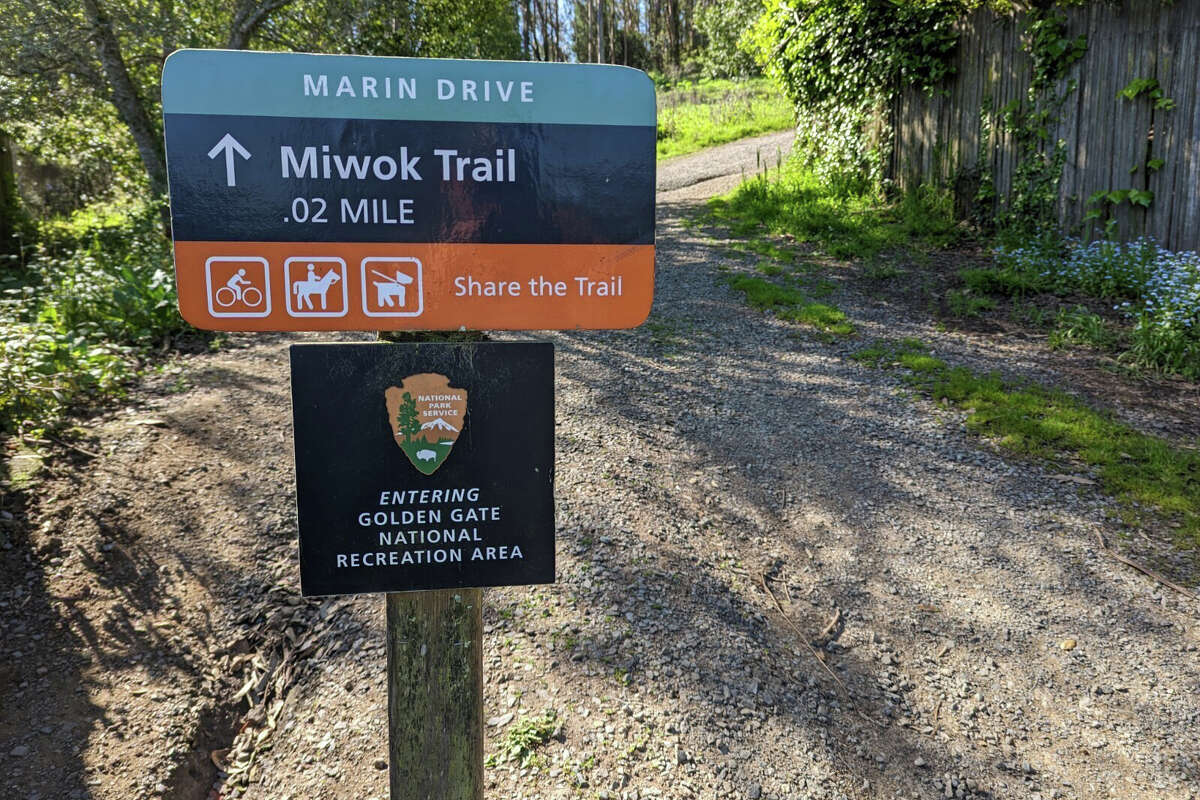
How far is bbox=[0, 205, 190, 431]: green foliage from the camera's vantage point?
15.9ft

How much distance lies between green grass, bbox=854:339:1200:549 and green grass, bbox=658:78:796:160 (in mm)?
9347

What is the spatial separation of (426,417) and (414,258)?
0.33 m

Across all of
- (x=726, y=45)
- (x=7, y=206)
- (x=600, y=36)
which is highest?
(x=726, y=45)

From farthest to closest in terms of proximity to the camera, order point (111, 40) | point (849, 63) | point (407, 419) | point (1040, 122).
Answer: point (849, 63) → point (111, 40) → point (1040, 122) → point (407, 419)

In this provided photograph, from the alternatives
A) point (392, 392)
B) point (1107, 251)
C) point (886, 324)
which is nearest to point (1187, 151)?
point (1107, 251)

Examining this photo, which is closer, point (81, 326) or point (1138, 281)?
point (81, 326)

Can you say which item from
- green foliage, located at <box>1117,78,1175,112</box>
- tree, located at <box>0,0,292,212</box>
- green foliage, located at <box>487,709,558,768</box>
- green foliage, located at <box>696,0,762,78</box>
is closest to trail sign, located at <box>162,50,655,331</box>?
green foliage, located at <box>487,709,558,768</box>

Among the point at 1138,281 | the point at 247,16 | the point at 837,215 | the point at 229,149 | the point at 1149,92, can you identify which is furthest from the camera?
the point at 247,16

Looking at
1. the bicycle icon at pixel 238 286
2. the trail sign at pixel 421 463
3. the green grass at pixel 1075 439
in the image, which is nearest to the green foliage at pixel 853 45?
the green grass at pixel 1075 439

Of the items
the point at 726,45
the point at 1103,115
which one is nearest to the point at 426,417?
the point at 1103,115

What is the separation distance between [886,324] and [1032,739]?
446 cm

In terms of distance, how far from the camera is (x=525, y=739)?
2.75 meters

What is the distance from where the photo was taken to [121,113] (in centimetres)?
988

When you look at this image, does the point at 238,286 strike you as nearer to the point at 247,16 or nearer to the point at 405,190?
the point at 405,190
